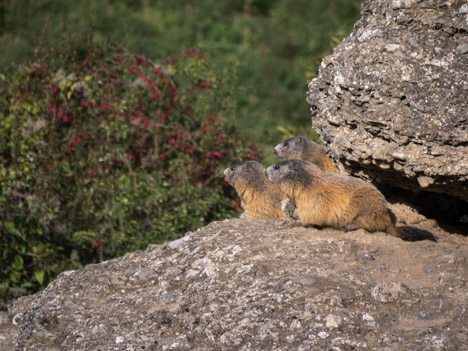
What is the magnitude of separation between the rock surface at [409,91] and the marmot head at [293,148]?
66.8 inches

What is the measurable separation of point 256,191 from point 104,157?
8.31 ft

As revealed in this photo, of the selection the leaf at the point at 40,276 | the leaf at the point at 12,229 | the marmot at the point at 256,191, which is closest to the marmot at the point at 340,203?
the marmot at the point at 256,191

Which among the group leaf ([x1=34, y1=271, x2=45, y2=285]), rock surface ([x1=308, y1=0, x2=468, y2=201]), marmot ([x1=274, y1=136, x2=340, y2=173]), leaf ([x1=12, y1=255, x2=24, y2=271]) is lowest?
leaf ([x1=34, y1=271, x2=45, y2=285])

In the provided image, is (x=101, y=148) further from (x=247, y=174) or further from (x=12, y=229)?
(x=247, y=174)

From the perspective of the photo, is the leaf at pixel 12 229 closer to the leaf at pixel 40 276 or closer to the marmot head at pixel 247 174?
the leaf at pixel 40 276

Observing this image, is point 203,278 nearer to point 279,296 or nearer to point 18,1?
point 279,296

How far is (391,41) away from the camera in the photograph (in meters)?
5.08

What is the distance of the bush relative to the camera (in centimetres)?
796

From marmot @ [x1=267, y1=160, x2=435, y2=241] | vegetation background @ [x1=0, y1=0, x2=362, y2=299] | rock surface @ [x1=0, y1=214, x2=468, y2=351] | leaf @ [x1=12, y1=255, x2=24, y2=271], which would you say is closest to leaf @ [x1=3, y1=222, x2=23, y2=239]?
vegetation background @ [x1=0, y1=0, x2=362, y2=299]

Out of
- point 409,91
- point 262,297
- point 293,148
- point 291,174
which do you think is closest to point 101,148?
point 293,148

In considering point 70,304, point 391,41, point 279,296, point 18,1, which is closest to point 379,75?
point 391,41

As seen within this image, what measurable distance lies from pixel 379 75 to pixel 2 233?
181 inches

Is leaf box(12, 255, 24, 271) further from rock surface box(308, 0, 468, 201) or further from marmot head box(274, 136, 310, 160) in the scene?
rock surface box(308, 0, 468, 201)

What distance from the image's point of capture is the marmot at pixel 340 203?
18.2 feet
